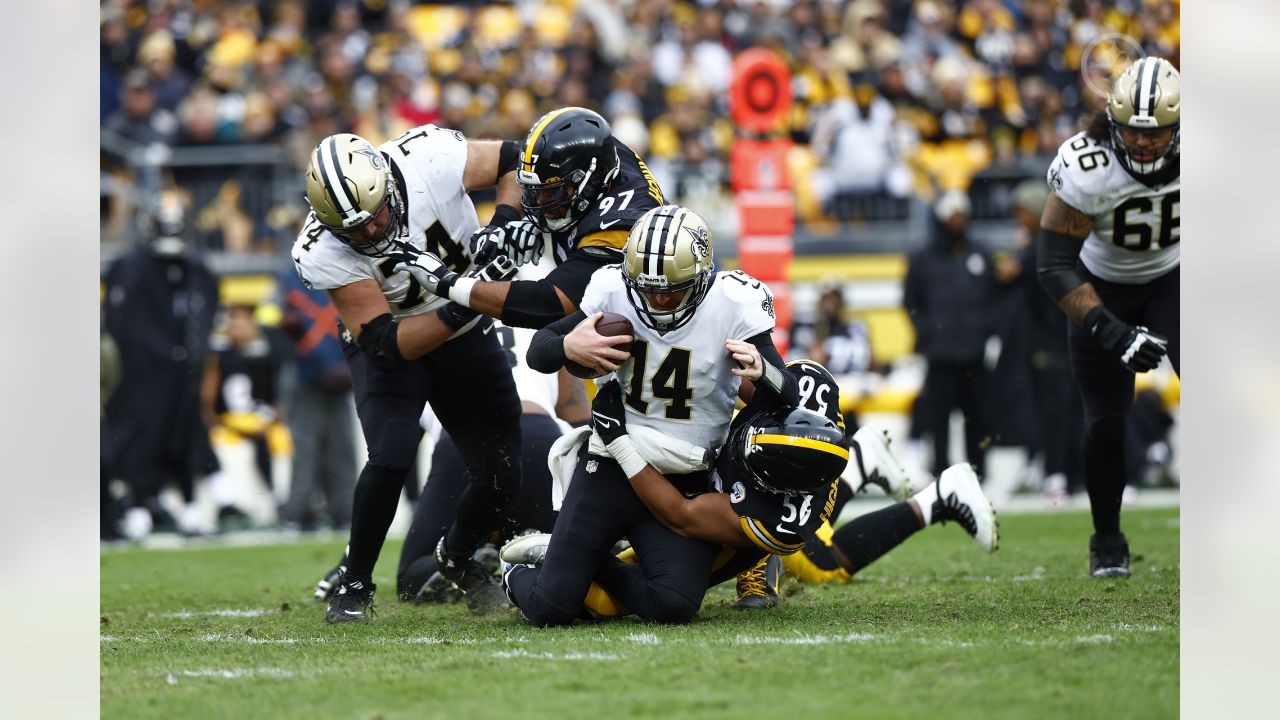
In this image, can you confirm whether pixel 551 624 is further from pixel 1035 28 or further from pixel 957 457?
pixel 1035 28

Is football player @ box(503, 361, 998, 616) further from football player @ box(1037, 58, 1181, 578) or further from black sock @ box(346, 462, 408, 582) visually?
football player @ box(1037, 58, 1181, 578)

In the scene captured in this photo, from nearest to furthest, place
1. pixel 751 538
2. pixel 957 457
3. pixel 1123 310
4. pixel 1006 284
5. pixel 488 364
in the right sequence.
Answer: pixel 751 538
pixel 488 364
pixel 1123 310
pixel 1006 284
pixel 957 457

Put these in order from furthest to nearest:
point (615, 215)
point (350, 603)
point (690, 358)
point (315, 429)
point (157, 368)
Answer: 1. point (157, 368)
2. point (315, 429)
3. point (350, 603)
4. point (615, 215)
5. point (690, 358)

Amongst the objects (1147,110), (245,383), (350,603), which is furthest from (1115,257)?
(245,383)

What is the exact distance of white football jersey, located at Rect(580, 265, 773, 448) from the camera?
4523 millimetres

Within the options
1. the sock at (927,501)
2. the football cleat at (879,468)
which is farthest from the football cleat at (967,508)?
the football cleat at (879,468)

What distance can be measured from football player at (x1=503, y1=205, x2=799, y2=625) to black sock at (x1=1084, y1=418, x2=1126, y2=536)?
167cm

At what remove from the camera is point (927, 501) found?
17.9ft

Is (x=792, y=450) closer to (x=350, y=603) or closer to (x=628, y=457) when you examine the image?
(x=628, y=457)

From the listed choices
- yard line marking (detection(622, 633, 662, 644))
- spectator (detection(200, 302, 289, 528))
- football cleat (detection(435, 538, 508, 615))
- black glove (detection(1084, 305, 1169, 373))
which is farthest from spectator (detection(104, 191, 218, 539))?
black glove (detection(1084, 305, 1169, 373))

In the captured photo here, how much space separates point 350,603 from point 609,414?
112 centimetres
